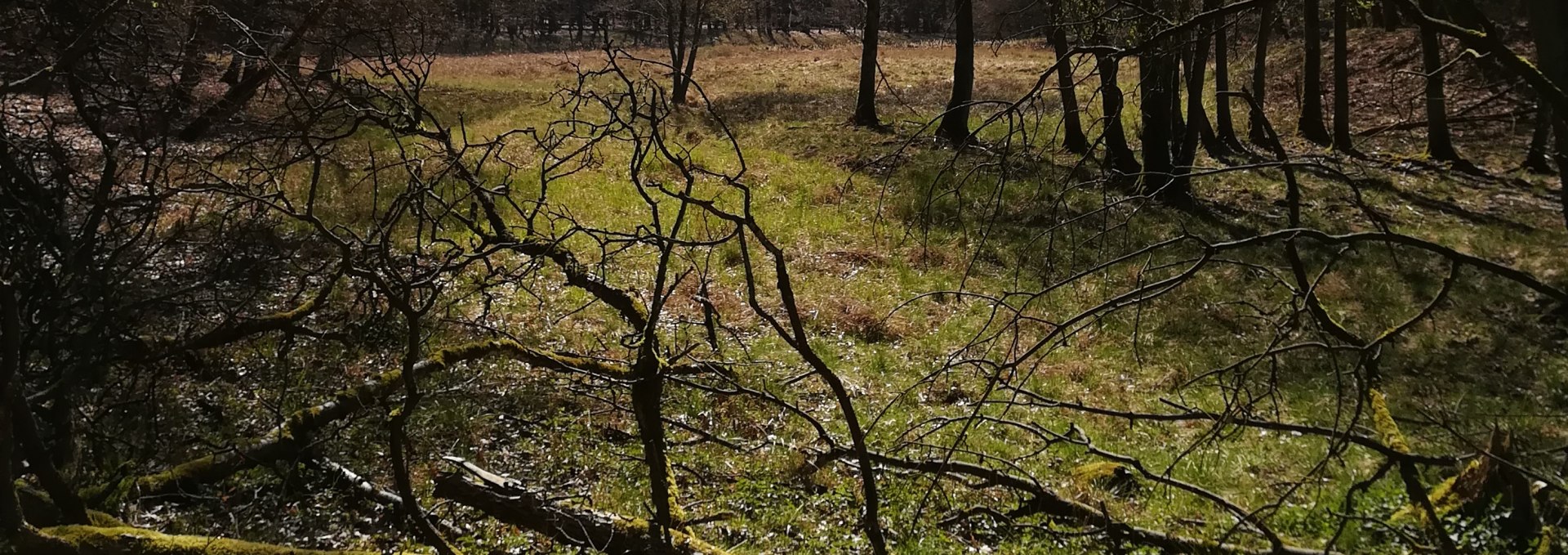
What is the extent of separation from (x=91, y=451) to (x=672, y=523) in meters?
3.50

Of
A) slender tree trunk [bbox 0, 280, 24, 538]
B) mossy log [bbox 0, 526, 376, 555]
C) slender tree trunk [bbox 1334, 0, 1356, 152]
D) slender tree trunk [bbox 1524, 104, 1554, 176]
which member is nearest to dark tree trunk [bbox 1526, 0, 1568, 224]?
mossy log [bbox 0, 526, 376, 555]

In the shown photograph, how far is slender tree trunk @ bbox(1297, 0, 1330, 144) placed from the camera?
61.5 feet

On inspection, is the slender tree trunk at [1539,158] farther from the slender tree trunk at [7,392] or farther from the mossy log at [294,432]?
the slender tree trunk at [7,392]

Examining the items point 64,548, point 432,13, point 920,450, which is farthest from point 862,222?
point 432,13

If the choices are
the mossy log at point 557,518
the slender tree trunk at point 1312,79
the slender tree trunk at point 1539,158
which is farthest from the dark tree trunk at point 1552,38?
the slender tree trunk at point 1539,158

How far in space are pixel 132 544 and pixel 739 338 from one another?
4.77 meters

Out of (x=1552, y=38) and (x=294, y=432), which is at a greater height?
(x=1552, y=38)

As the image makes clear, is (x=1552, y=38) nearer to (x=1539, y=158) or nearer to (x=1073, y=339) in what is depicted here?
(x=1073, y=339)

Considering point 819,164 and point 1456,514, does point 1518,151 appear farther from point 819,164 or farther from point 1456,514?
point 1456,514

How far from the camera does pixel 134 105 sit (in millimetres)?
4895

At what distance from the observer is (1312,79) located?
1966 cm

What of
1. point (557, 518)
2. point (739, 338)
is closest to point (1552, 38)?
point (557, 518)

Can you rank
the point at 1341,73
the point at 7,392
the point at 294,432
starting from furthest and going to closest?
the point at 1341,73 < the point at 294,432 < the point at 7,392

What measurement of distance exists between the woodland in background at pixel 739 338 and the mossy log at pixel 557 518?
0.07ft
